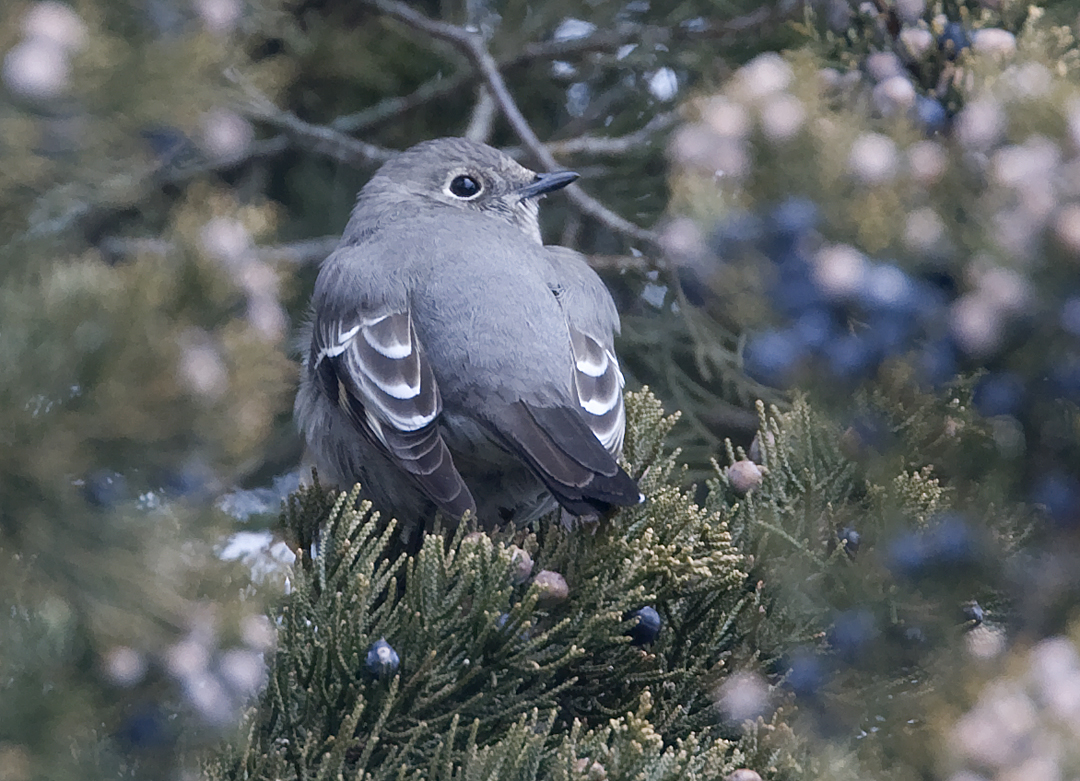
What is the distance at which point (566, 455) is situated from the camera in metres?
1.79

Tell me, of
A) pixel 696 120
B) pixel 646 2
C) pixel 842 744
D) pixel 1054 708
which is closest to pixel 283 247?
pixel 646 2

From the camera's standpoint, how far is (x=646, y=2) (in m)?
2.82

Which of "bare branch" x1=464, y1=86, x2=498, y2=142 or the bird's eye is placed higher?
"bare branch" x1=464, y1=86, x2=498, y2=142

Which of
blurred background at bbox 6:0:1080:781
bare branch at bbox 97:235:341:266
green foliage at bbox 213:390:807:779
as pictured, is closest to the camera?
blurred background at bbox 6:0:1080:781

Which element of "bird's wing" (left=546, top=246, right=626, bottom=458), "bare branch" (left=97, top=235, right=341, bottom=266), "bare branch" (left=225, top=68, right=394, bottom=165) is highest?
"bare branch" (left=225, top=68, right=394, bottom=165)

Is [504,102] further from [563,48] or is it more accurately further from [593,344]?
[593,344]

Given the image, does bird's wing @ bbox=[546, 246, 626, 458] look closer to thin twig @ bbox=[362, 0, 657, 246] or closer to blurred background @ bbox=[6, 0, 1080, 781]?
thin twig @ bbox=[362, 0, 657, 246]

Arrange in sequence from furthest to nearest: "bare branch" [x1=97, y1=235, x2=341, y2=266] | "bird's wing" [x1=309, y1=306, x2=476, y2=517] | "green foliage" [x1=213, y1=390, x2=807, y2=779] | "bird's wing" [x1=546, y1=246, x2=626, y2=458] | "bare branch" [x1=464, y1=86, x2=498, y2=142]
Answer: "bare branch" [x1=464, y1=86, x2=498, y2=142] < "bare branch" [x1=97, y1=235, x2=341, y2=266] < "bird's wing" [x1=546, y1=246, x2=626, y2=458] < "bird's wing" [x1=309, y1=306, x2=476, y2=517] < "green foliage" [x1=213, y1=390, x2=807, y2=779]

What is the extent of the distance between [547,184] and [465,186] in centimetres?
39

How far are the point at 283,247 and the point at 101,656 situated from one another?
1.89 meters

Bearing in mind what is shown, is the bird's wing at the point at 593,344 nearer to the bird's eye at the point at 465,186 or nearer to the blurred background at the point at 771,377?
the bird's eye at the point at 465,186

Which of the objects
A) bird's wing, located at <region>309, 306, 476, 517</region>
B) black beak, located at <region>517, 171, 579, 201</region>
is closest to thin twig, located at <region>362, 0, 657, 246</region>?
black beak, located at <region>517, 171, 579, 201</region>

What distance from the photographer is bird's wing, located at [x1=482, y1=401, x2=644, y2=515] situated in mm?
1622

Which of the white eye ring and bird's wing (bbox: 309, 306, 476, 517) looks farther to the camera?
the white eye ring
